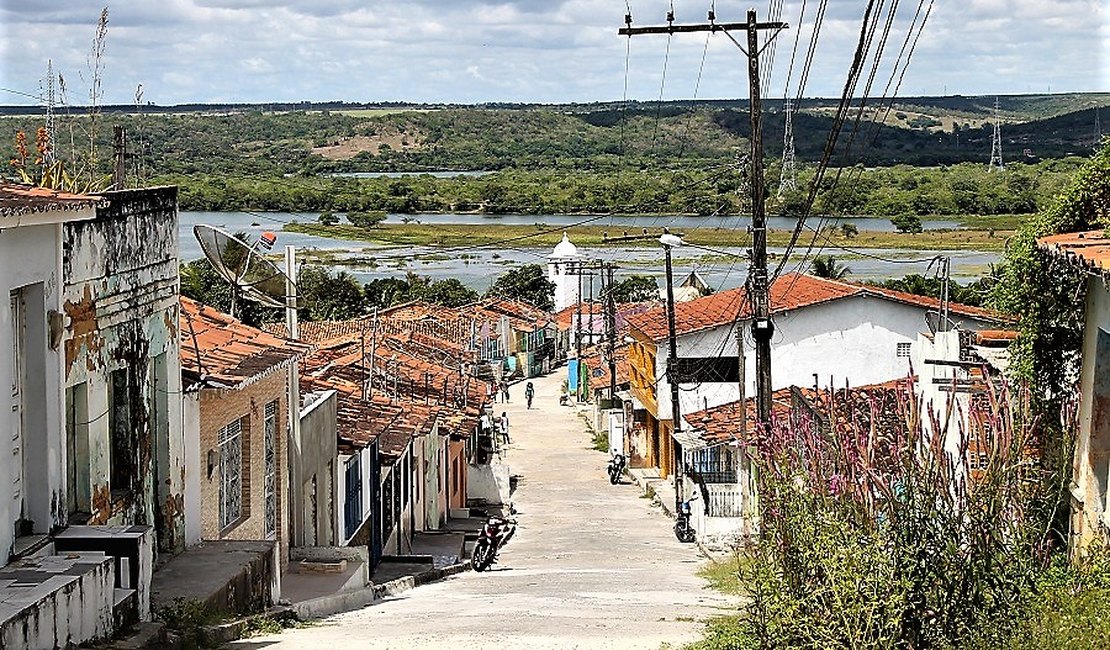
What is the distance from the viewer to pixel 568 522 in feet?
119

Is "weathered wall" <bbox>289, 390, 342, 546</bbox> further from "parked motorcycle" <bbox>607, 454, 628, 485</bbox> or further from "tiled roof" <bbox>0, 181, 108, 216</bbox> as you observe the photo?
"parked motorcycle" <bbox>607, 454, 628, 485</bbox>

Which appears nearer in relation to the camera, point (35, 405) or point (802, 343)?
point (35, 405)

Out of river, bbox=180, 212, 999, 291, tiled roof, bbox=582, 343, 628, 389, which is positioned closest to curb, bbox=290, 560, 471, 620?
tiled roof, bbox=582, 343, 628, 389

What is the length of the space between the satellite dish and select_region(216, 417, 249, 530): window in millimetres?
1760

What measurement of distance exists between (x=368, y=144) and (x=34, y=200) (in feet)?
581

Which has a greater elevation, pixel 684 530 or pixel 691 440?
pixel 691 440

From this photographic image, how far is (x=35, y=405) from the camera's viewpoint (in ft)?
39.8

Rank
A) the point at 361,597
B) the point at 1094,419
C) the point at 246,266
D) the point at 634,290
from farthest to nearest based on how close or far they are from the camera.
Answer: the point at 634,290 < the point at 361,597 < the point at 246,266 < the point at 1094,419

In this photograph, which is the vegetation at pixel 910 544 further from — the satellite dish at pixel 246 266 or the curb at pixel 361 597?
the satellite dish at pixel 246 266

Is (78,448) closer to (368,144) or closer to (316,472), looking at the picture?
(316,472)

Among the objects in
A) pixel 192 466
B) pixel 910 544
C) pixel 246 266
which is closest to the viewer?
pixel 910 544

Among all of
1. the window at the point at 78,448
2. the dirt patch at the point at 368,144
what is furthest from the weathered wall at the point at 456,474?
the dirt patch at the point at 368,144

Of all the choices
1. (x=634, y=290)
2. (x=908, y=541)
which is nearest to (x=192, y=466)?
(x=908, y=541)

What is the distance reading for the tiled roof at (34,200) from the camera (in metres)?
11.0
